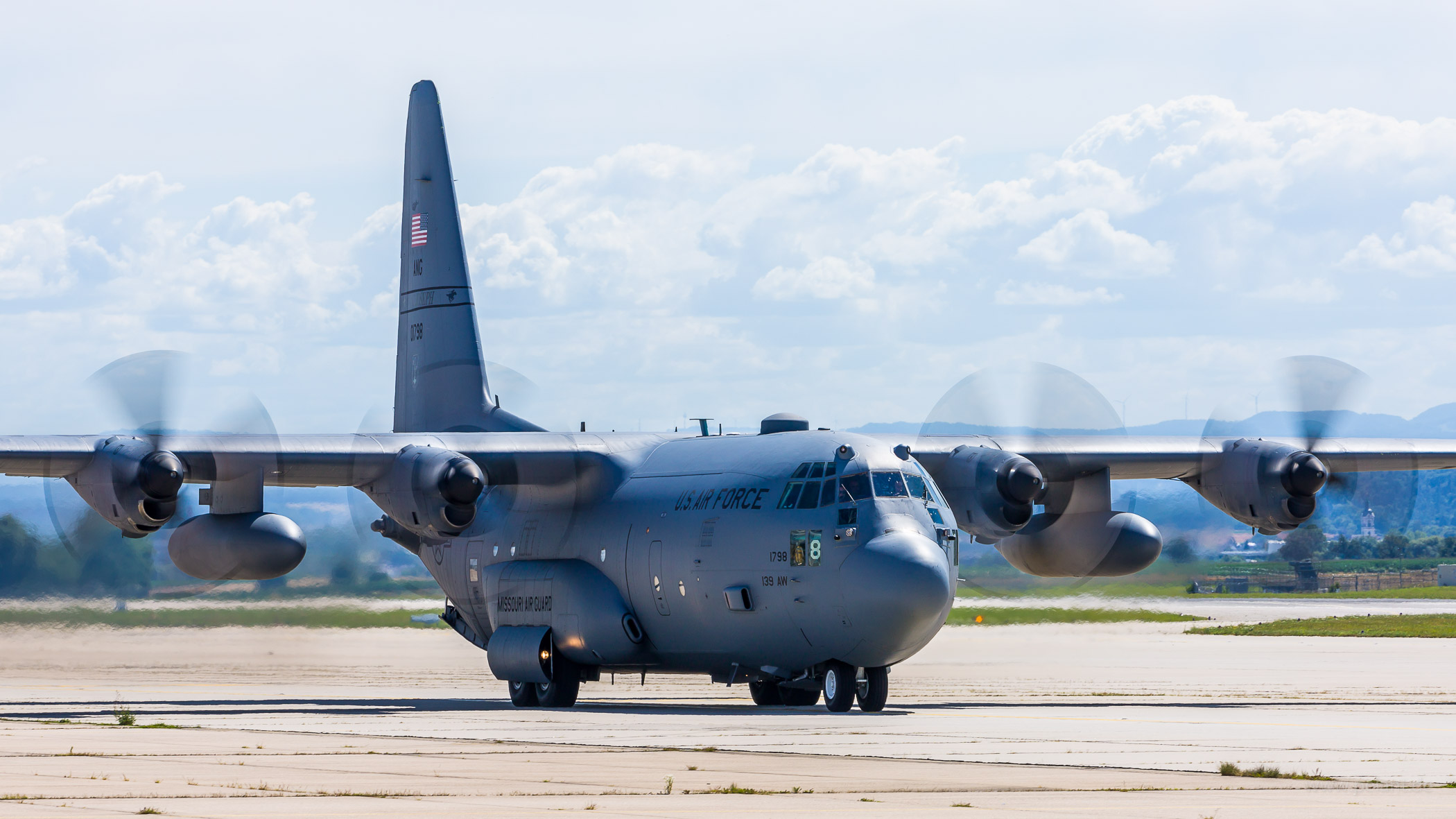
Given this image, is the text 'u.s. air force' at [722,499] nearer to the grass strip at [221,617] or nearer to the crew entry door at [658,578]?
the crew entry door at [658,578]

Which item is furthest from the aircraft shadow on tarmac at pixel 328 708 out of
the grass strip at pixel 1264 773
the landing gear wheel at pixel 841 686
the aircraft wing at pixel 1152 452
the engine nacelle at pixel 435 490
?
the grass strip at pixel 1264 773

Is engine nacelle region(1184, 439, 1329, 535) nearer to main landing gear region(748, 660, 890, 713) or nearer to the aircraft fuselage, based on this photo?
the aircraft fuselage

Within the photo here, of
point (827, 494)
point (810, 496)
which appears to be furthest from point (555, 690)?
point (827, 494)

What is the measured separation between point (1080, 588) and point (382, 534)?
12.3 meters

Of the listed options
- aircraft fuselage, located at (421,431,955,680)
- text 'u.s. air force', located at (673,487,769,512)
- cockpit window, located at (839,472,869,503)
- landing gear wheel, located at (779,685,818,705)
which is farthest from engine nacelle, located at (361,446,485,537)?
cockpit window, located at (839,472,869,503)

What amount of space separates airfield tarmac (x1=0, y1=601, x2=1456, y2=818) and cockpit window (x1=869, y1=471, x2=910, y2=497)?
106 inches

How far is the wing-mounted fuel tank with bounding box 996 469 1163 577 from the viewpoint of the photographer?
88.0ft

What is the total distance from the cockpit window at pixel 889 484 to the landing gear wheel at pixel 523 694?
7.01 meters

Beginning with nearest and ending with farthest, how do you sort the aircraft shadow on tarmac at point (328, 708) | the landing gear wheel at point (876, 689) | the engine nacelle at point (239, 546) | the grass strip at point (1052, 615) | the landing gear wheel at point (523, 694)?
1. the aircraft shadow on tarmac at point (328, 708)
2. the landing gear wheel at point (876, 689)
3. the engine nacelle at point (239, 546)
4. the landing gear wheel at point (523, 694)
5. the grass strip at point (1052, 615)

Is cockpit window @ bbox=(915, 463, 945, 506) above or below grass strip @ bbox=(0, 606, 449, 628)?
above

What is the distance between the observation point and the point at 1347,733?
17.3 m

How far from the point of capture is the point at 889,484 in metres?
22.0

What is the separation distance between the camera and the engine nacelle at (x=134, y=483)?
888 inches

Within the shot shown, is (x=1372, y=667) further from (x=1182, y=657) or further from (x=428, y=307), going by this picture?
(x=428, y=307)
